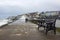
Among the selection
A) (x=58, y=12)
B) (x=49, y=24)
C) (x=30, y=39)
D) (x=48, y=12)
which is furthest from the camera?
(x=58, y=12)

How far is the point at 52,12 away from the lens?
1070 inches

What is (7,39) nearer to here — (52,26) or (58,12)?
(52,26)

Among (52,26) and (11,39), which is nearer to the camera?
(11,39)

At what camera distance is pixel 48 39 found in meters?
8.16

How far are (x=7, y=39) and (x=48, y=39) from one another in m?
1.83

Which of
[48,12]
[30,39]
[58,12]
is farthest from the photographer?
[58,12]

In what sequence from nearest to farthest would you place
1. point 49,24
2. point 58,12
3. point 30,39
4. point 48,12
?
point 30,39
point 49,24
point 48,12
point 58,12

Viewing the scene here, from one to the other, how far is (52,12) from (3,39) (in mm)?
19474

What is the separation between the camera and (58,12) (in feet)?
94.2

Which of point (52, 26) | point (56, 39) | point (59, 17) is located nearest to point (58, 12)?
point (59, 17)

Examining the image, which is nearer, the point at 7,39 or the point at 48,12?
the point at 7,39

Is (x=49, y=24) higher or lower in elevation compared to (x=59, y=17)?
higher

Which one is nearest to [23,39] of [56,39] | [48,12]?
[56,39]

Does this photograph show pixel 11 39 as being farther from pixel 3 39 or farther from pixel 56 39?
pixel 56 39
